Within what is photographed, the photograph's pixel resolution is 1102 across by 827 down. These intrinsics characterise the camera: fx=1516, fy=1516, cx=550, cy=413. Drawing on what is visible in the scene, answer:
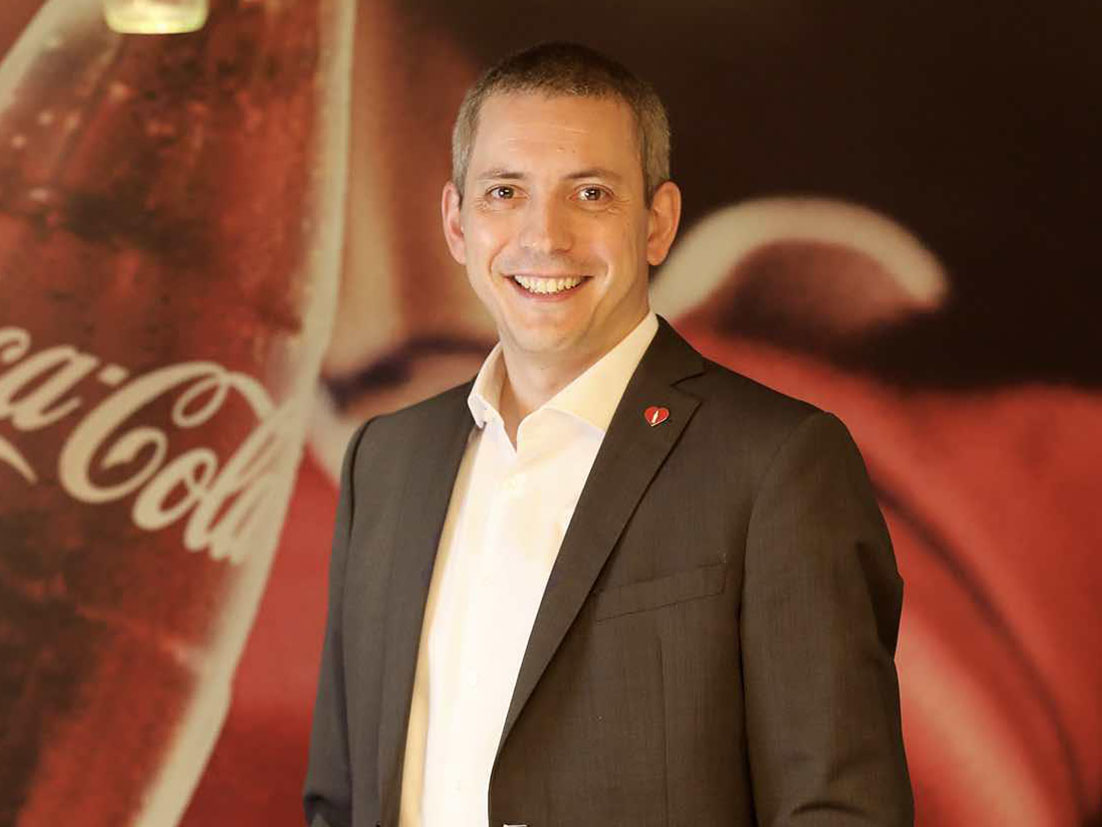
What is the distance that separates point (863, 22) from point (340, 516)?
5.54 ft

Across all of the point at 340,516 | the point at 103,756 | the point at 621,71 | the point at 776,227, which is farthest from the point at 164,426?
the point at 621,71

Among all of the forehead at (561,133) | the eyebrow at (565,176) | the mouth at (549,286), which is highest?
the forehead at (561,133)

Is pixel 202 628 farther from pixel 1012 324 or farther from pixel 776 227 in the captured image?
pixel 1012 324

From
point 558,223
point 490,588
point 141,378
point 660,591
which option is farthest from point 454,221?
point 141,378

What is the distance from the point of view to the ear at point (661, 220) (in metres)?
2.22

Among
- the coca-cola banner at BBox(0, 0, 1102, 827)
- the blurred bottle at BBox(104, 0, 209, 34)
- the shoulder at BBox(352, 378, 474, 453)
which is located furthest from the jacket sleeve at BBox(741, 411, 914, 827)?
the blurred bottle at BBox(104, 0, 209, 34)

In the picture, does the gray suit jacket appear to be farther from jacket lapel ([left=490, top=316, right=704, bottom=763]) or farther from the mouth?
the mouth

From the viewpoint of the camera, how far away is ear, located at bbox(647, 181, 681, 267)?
222 centimetres

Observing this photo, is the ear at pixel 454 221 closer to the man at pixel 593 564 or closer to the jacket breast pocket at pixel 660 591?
the man at pixel 593 564

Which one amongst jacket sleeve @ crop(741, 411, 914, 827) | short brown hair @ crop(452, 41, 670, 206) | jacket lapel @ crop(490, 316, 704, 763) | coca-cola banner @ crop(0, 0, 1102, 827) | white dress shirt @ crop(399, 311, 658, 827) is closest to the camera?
jacket sleeve @ crop(741, 411, 914, 827)

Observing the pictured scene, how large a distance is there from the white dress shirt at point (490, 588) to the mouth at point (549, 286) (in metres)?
0.11

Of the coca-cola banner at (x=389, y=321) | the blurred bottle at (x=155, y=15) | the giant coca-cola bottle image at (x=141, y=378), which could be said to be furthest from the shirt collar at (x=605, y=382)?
the blurred bottle at (x=155, y=15)

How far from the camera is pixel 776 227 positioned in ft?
10.9

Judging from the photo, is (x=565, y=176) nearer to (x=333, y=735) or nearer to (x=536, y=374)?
(x=536, y=374)
